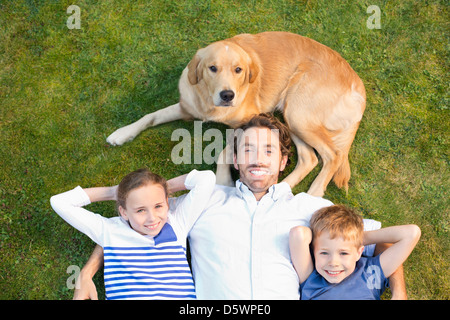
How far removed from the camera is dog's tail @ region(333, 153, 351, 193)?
3750 millimetres

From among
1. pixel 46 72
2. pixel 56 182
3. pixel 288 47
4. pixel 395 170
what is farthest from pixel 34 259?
pixel 395 170

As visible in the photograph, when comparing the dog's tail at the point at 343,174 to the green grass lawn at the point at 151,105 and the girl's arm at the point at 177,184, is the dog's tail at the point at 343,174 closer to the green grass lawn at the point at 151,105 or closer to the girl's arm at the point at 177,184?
the green grass lawn at the point at 151,105

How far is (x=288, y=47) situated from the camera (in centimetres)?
365

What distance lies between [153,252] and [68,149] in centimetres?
150

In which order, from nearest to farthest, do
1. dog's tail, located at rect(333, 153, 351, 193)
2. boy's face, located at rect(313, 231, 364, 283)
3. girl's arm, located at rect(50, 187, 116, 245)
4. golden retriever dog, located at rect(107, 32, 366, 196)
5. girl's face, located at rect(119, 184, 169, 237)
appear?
boy's face, located at rect(313, 231, 364, 283)
girl's face, located at rect(119, 184, 169, 237)
girl's arm, located at rect(50, 187, 116, 245)
golden retriever dog, located at rect(107, 32, 366, 196)
dog's tail, located at rect(333, 153, 351, 193)

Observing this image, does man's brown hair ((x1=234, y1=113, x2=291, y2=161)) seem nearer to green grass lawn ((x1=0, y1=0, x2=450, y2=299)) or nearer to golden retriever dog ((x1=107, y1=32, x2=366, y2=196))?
golden retriever dog ((x1=107, y1=32, x2=366, y2=196))

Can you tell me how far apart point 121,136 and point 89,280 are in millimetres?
1378

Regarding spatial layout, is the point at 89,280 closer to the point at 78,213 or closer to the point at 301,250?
the point at 78,213

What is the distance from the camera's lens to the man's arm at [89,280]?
3.13 m

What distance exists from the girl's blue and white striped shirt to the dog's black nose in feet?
2.14

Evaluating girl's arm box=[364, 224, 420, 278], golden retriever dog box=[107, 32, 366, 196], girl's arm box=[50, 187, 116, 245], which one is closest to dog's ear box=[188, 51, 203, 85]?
golden retriever dog box=[107, 32, 366, 196]

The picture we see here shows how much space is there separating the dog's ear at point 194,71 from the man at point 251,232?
0.60 m

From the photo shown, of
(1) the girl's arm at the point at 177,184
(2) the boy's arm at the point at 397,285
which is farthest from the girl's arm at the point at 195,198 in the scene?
(2) the boy's arm at the point at 397,285

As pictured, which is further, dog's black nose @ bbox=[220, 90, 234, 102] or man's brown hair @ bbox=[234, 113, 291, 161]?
man's brown hair @ bbox=[234, 113, 291, 161]
